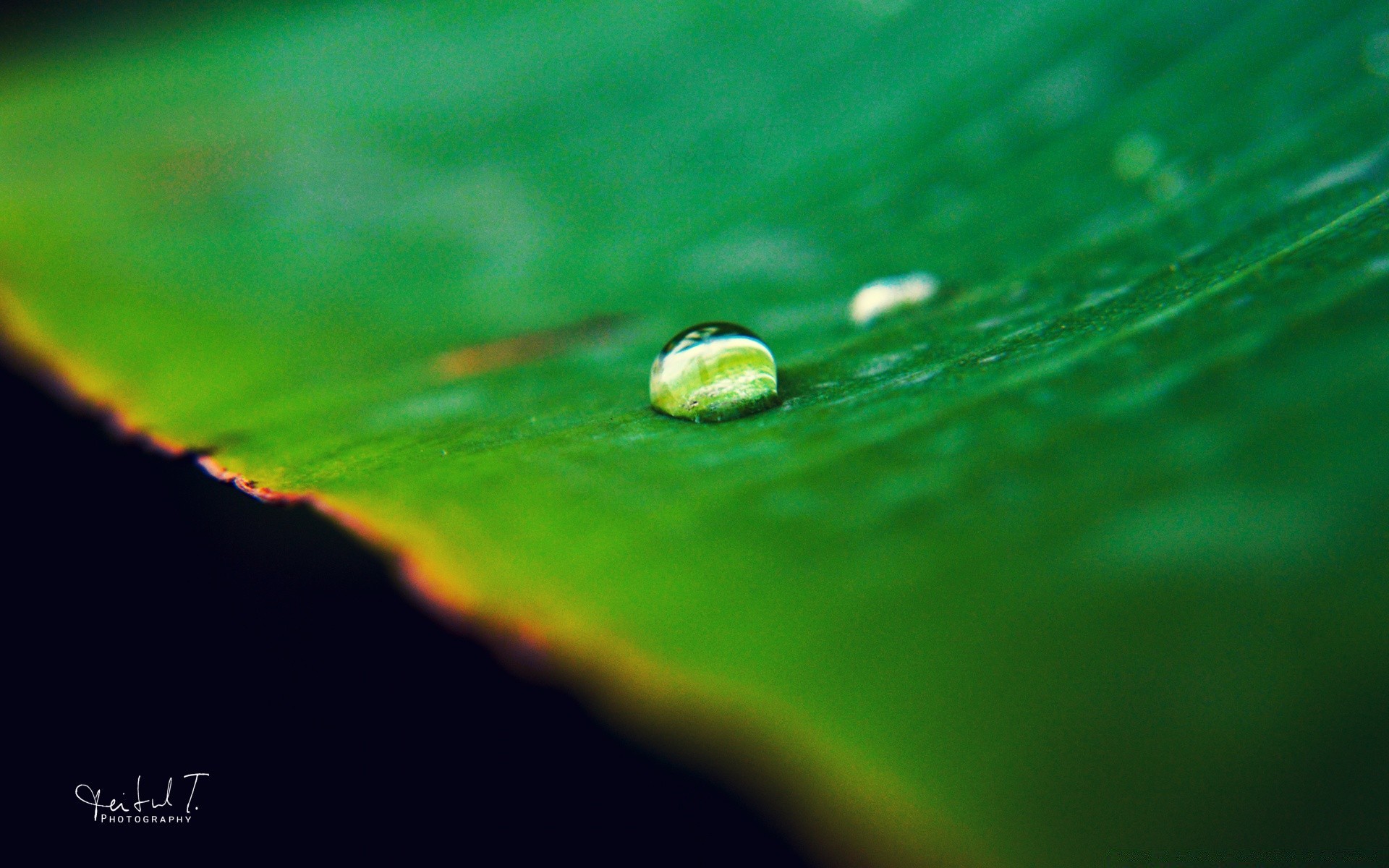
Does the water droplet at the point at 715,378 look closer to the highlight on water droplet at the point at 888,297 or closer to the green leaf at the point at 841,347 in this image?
the green leaf at the point at 841,347

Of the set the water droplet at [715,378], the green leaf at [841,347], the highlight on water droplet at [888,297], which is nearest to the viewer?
the green leaf at [841,347]

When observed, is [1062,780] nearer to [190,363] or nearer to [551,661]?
[551,661]

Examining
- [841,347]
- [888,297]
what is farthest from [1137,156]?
[841,347]

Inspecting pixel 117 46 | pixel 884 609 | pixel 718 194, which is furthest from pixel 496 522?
pixel 117 46

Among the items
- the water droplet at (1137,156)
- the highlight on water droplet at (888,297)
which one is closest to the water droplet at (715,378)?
the highlight on water droplet at (888,297)

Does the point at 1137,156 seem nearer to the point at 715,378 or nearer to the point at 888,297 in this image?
the point at 888,297

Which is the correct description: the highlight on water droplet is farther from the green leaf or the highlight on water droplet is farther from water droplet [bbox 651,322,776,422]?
water droplet [bbox 651,322,776,422]
